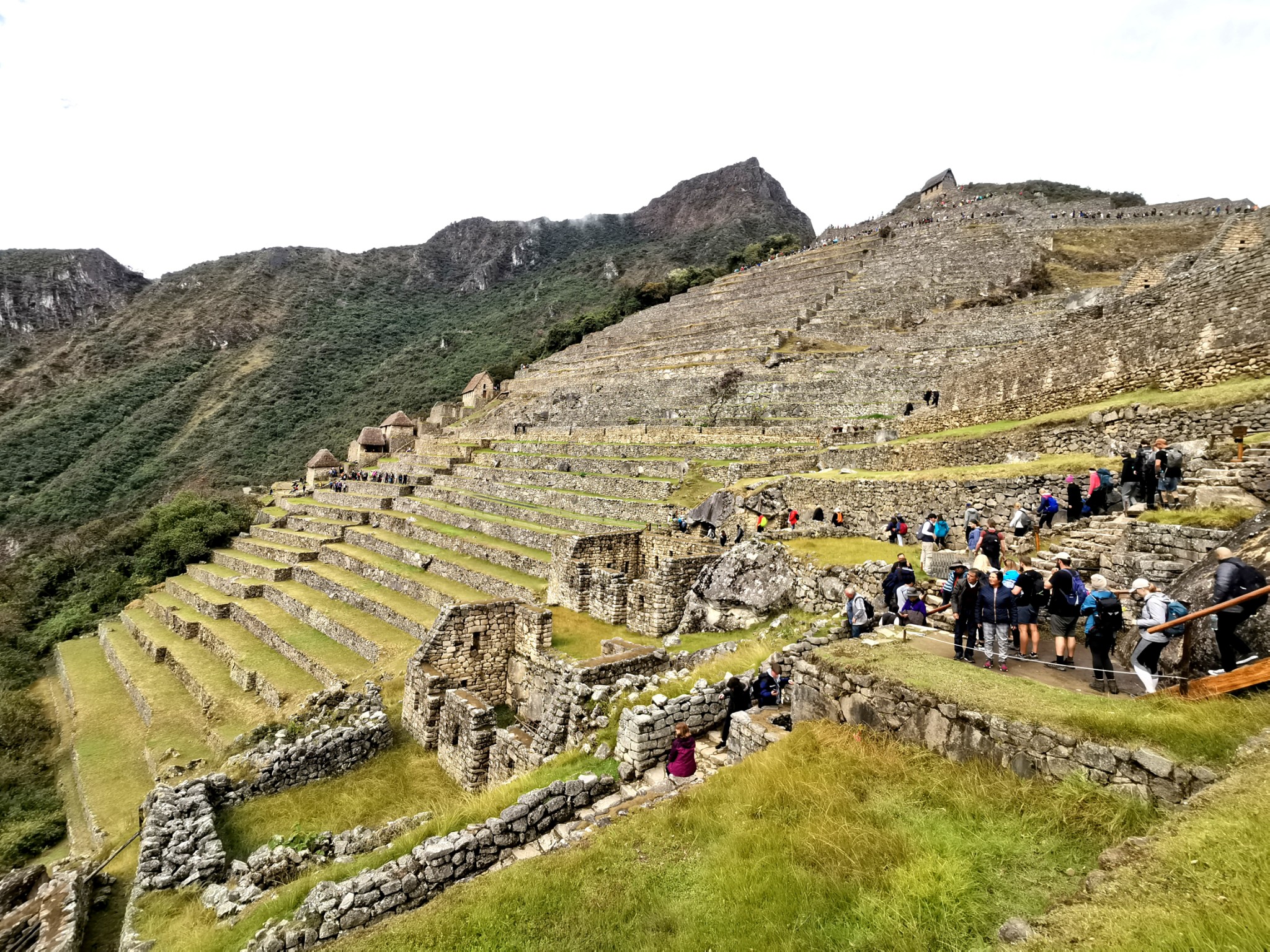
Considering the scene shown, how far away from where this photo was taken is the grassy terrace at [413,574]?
16.3 m

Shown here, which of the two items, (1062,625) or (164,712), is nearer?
(1062,625)

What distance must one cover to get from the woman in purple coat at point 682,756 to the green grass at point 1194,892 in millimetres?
3634

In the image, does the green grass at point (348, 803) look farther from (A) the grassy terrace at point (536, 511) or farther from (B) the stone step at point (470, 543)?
(A) the grassy terrace at point (536, 511)

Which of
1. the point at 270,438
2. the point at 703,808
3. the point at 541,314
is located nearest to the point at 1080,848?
the point at 703,808

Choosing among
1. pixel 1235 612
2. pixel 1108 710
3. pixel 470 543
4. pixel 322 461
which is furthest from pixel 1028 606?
pixel 322 461

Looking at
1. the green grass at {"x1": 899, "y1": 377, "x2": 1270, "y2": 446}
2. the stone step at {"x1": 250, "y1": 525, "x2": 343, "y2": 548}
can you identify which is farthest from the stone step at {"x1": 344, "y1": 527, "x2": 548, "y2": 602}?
the green grass at {"x1": 899, "y1": 377, "x2": 1270, "y2": 446}

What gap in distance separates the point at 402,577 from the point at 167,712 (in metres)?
6.78

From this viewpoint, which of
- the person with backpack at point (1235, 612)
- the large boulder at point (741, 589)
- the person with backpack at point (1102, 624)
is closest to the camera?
the person with backpack at point (1235, 612)

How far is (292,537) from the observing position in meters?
26.8

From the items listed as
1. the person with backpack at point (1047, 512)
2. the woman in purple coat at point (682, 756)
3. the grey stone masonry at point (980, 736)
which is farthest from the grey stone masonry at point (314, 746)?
the person with backpack at point (1047, 512)

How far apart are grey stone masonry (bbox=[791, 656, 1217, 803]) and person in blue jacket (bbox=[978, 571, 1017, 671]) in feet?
6.39

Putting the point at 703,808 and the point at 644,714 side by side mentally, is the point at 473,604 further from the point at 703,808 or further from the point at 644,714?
the point at 703,808

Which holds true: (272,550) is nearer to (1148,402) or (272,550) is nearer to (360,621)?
(360,621)

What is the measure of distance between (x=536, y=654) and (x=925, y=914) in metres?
8.92
